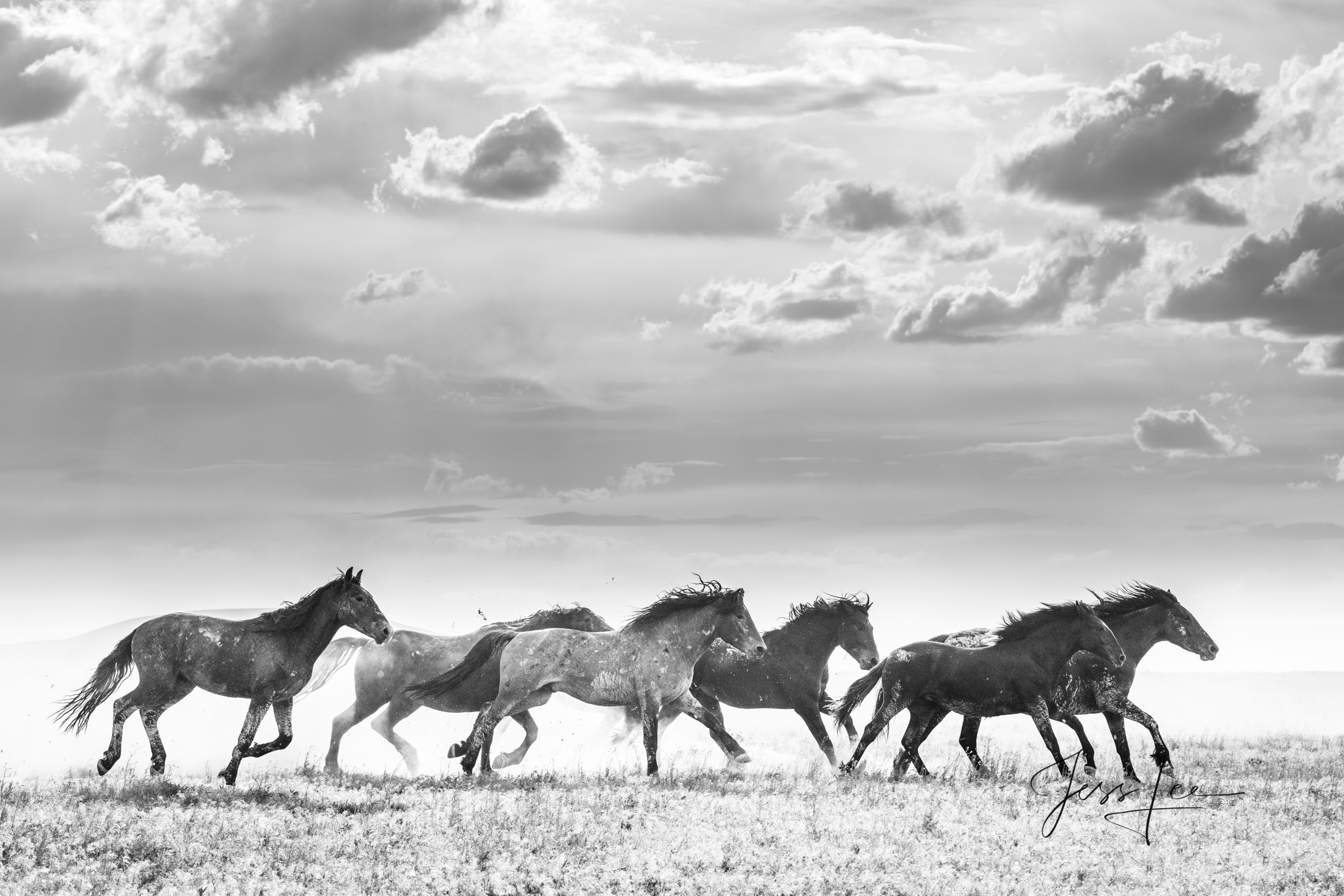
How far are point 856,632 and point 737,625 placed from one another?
3.59 meters

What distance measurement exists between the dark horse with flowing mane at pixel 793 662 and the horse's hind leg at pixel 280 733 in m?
5.80

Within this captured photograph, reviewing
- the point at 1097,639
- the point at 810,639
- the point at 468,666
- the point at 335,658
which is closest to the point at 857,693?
the point at 810,639

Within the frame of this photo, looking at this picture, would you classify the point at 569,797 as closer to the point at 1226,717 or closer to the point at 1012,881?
the point at 1012,881

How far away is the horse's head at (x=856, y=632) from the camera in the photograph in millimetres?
20375

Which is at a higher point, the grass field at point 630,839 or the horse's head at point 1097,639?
the horse's head at point 1097,639

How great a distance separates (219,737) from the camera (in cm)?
3009

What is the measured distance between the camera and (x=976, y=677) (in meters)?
17.5

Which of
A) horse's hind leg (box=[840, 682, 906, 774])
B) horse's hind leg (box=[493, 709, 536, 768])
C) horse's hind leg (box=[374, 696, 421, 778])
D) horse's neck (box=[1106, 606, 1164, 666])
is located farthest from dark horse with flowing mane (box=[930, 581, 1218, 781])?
horse's hind leg (box=[374, 696, 421, 778])

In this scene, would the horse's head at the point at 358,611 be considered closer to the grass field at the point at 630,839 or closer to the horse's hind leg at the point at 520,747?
the grass field at the point at 630,839

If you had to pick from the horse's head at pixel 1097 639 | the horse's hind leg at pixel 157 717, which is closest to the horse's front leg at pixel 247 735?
the horse's hind leg at pixel 157 717

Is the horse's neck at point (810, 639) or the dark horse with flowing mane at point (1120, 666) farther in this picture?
the horse's neck at point (810, 639)

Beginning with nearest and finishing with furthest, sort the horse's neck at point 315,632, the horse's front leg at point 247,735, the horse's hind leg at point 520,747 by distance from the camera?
the horse's front leg at point 247,735 < the horse's neck at point 315,632 < the horse's hind leg at point 520,747
